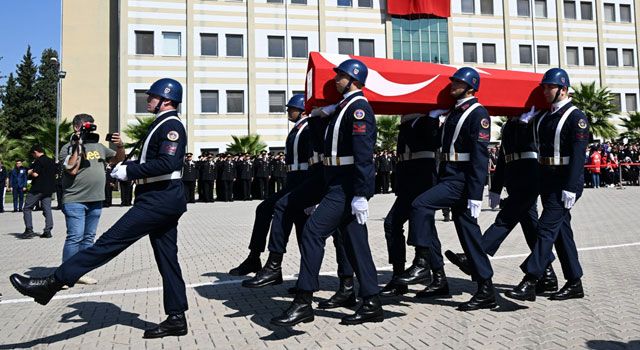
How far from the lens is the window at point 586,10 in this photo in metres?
46.6

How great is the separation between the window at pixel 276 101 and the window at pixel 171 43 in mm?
7019

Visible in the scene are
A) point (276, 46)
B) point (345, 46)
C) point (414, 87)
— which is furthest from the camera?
point (345, 46)

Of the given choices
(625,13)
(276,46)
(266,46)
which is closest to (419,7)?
(276,46)

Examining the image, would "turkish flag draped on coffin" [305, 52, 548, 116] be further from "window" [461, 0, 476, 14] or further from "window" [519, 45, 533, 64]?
"window" [519, 45, 533, 64]

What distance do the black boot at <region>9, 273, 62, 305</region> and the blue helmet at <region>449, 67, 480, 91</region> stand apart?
13.7ft

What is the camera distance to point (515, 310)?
542 centimetres

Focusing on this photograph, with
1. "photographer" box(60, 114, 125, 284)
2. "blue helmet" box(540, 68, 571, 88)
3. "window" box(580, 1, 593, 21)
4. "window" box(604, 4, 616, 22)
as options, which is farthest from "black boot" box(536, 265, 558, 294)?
"window" box(604, 4, 616, 22)

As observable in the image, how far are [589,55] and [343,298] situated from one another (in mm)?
47963

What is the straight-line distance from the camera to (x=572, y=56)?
46219mm

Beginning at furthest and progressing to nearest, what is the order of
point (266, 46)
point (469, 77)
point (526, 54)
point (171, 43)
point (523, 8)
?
point (523, 8) → point (526, 54) → point (266, 46) → point (171, 43) → point (469, 77)

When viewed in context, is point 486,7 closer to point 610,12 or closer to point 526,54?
point 526,54

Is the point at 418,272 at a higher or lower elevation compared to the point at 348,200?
lower

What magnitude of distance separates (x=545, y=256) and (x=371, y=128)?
7.64 feet

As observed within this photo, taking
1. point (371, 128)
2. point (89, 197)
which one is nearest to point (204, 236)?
point (89, 197)
